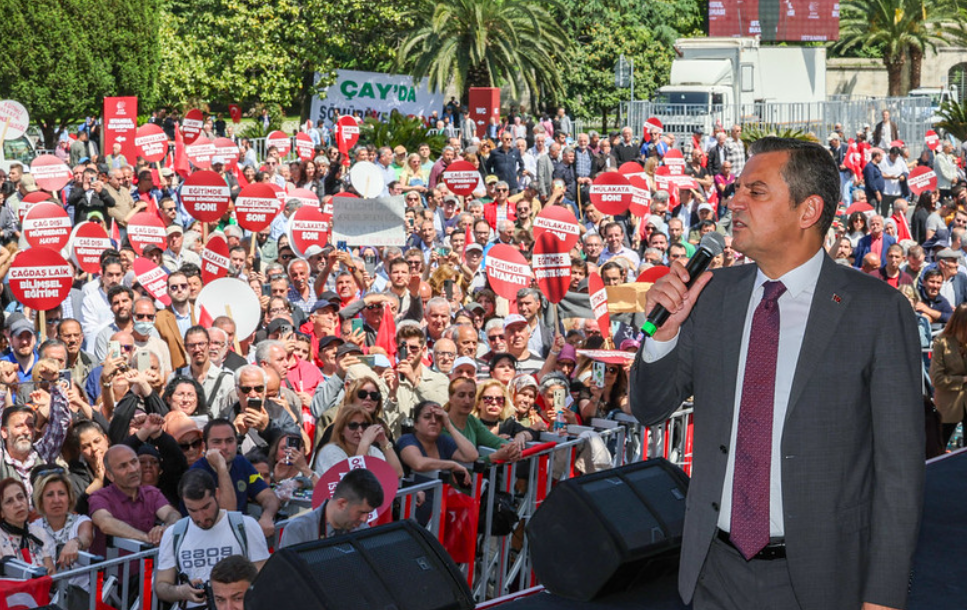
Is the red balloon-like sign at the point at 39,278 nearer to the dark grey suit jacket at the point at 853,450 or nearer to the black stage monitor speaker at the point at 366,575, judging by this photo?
the black stage monitor speaker at the point at 366,575

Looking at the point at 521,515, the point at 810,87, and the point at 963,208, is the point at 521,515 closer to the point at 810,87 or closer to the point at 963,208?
the point at 963,208

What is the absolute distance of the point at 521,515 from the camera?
7.44 metres

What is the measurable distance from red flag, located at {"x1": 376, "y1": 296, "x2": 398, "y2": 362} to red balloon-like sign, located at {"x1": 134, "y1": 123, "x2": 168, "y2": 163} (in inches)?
336

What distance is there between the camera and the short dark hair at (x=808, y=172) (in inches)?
122

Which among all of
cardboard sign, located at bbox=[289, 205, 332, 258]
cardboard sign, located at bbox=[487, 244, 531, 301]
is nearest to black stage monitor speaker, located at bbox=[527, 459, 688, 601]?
cardboard sign, located at bbox=[487, 244, 531, 301]

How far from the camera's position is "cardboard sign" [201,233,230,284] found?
40.8ft

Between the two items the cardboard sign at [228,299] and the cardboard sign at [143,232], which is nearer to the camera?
the cardboard sign at [228,299]

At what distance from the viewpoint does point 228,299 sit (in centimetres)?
1062

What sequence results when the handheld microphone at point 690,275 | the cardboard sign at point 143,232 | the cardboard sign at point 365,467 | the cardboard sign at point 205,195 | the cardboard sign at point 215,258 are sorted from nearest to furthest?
1. the handheld microphone at point 690,275
2. the cardboard sign at point 365,467
3. the cardboard sign at point 215,258
4. the cardboard sign at point 143,232
5. the cardboard sign at point 205,195

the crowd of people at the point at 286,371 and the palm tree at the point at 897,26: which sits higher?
the palm tree at the point at 897,26

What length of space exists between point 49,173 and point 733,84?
22.7 metres

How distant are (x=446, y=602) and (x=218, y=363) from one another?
5.05 metres

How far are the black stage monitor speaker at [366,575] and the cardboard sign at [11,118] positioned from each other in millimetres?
12835

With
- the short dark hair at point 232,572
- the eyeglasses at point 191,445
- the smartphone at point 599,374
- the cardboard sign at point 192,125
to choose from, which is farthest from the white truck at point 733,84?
the short dark hair at point 232,572
